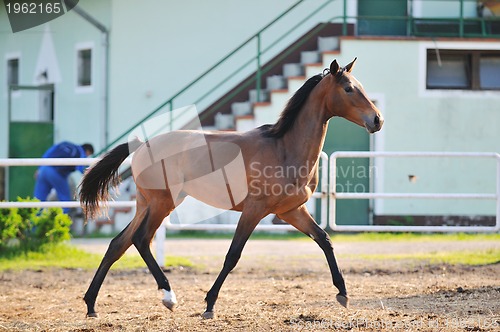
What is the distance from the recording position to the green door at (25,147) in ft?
59.6

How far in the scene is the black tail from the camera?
26.5 ft

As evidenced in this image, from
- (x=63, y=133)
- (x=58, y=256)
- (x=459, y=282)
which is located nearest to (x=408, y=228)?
(x=459, y=282)

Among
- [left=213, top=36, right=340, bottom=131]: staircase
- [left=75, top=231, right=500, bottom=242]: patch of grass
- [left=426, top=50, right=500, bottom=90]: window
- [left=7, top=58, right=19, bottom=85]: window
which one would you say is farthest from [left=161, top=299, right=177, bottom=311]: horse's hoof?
[left=7, top=58, right=19, bottom=85]: window

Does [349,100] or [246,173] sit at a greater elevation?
[349,100]

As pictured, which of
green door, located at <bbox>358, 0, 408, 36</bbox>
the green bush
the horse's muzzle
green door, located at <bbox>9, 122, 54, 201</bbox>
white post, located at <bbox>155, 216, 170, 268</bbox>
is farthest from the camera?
green door, located at <bbox>9, 122, 54, 201</bbox>

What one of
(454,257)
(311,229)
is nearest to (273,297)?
(311,229)

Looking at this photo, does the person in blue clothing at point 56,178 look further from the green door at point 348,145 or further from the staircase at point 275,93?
the green door at point 348,145

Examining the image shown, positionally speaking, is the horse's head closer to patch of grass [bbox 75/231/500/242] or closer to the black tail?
the black tail

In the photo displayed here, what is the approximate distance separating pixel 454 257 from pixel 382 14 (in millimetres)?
7440

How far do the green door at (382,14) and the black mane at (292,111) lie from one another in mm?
9956

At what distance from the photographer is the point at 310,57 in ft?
54.2

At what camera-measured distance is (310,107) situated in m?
7.64

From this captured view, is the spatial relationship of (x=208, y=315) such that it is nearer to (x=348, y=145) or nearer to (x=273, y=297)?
(x=273, y=297)

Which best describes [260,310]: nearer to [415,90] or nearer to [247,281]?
[247,281]
